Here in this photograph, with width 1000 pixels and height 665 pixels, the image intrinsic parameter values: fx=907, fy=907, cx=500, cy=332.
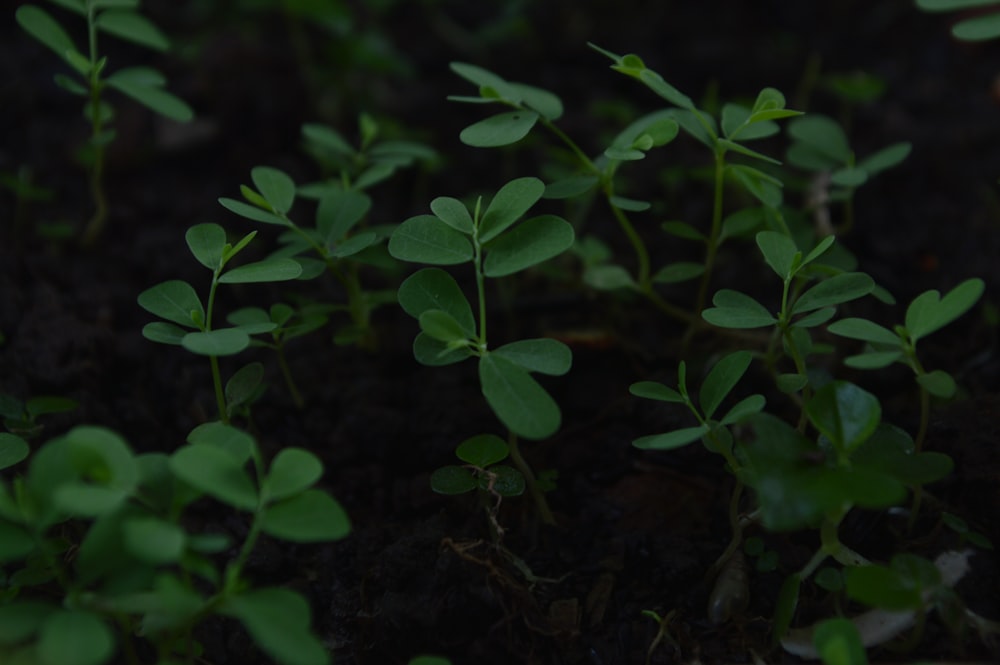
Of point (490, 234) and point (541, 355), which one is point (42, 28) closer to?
point (490, 234)

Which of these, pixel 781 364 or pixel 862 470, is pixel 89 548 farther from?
pixel 781 364

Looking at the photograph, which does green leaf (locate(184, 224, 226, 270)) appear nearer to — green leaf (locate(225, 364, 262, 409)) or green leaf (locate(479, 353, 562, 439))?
green leaf (locate(225, 364, 262, 409))

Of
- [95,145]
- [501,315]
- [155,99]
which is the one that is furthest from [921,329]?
[95,145]

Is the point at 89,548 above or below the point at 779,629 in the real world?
above

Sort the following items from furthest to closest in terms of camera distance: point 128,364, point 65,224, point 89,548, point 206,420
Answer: point 65,224 → point 128,364 → point 206,420 → point 89,548

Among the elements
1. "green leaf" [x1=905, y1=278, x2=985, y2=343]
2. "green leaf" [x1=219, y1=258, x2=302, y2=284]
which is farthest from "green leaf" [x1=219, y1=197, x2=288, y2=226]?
"green leaf" [x1=905, y1=278, x2=985, y2=343]

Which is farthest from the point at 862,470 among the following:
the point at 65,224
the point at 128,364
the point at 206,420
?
the point at 65,224
